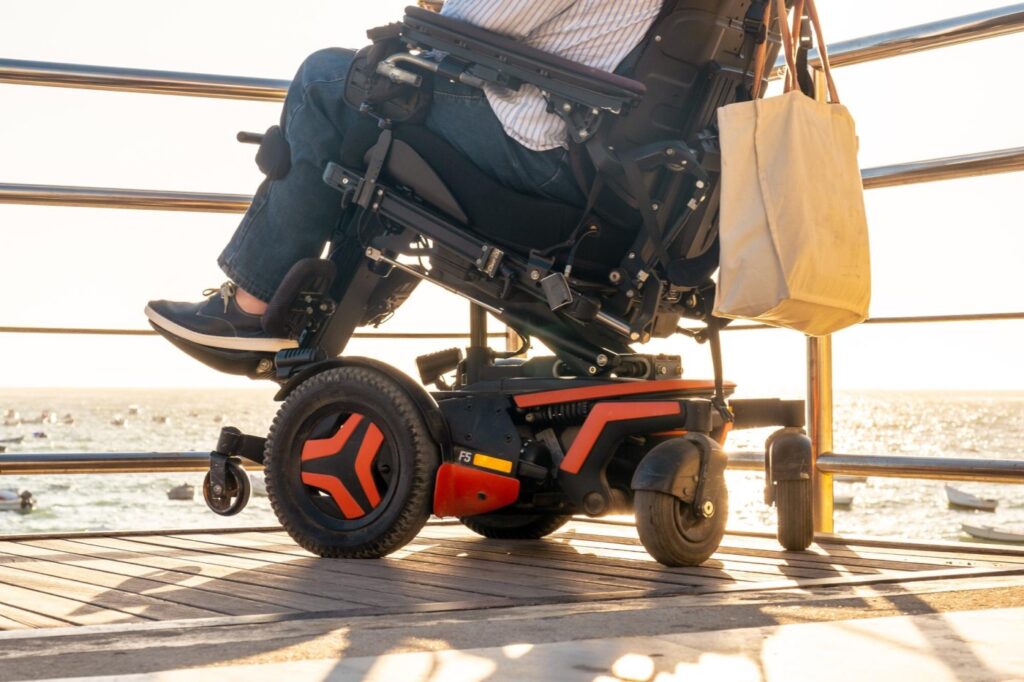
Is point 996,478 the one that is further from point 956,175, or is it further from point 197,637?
point 197,637

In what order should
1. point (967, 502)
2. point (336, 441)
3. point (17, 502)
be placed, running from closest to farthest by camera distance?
point (336, 441), point (17, 502), point (967, 502)

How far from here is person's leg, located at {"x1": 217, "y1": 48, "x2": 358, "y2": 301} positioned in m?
2.09

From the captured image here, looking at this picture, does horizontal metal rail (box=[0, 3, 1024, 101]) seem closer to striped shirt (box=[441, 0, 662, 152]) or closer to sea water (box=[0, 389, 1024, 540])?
striped shirt (box=[441, 0, 662, 152])

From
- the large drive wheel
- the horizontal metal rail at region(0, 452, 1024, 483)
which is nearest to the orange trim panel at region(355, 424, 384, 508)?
the large drive wheel

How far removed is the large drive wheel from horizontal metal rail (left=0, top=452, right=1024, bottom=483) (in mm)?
238

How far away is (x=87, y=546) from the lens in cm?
229

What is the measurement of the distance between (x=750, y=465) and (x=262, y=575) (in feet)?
3.63

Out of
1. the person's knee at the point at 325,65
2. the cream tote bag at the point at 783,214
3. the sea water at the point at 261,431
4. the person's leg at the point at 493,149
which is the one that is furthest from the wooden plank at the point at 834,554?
the person's knee at the point at 325,65

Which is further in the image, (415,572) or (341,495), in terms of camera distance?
(341,495)

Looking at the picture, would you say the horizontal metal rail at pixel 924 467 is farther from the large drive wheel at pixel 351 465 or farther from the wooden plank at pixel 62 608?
the wooden plank at pixel 62 608

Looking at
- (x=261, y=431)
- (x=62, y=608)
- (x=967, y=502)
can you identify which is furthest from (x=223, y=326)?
(x=261, y=431)

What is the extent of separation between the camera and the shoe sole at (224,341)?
216 cm

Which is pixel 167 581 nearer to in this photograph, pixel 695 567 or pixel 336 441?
pixel 336 441

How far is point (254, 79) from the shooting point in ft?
9.23
